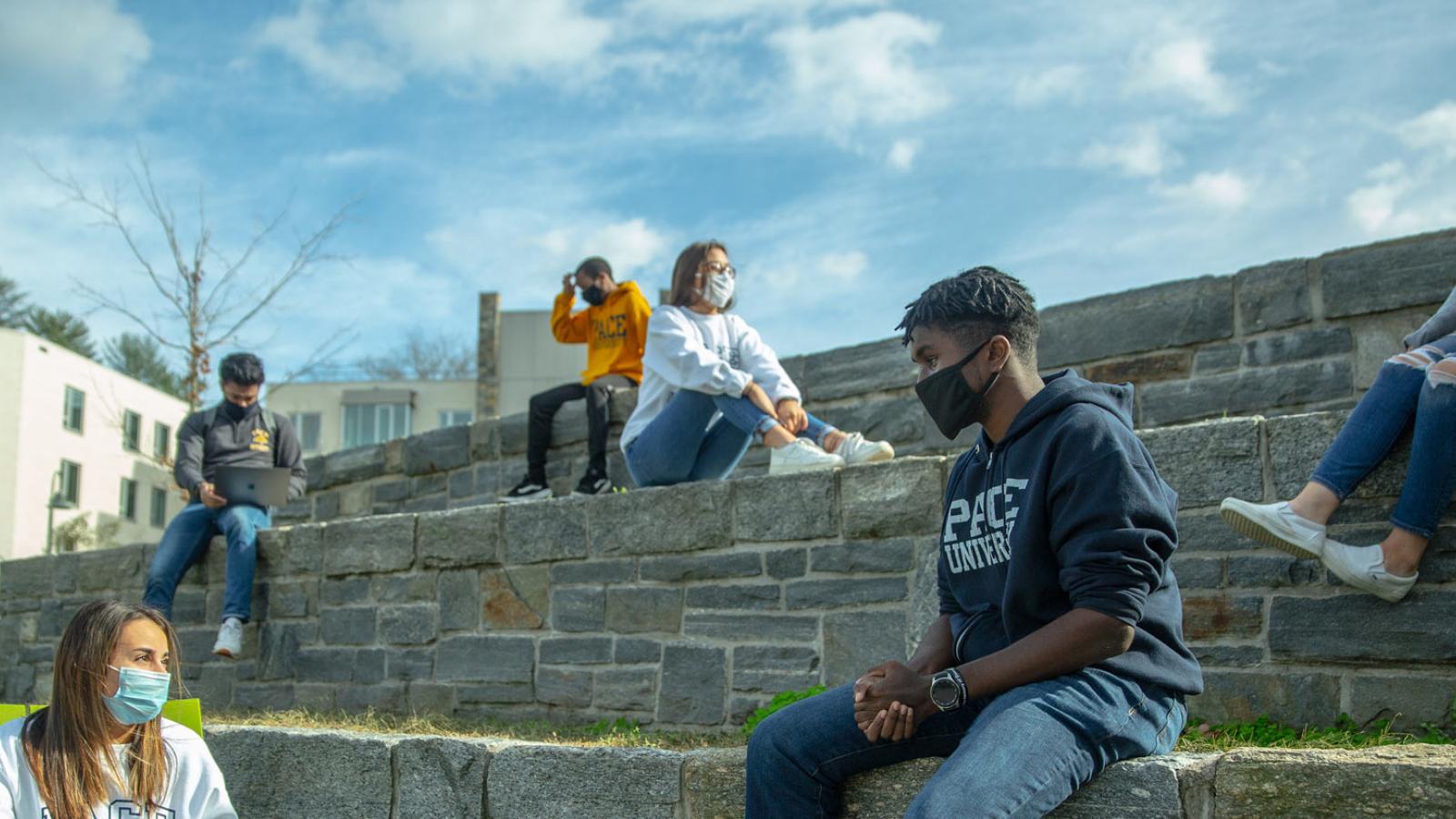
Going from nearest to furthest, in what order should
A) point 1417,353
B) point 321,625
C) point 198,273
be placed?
point 1417,353
point 321,625
point 198,273

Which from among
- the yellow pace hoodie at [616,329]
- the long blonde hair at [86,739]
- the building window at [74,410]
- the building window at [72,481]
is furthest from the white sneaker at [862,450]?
the building window at [72,481]

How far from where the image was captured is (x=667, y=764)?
12.5ft

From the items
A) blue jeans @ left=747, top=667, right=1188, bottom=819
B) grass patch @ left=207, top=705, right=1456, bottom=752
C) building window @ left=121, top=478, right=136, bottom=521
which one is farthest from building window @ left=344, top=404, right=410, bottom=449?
blue jeans @ left=747, top=667, right=1188, bottom=819

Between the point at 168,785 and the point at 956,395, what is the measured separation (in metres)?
2.30

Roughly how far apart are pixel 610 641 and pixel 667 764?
192cm

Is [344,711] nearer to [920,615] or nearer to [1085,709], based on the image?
[920,615]

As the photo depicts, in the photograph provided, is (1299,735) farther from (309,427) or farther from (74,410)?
(309,427)

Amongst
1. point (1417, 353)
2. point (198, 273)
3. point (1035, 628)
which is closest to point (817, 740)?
point (1035, 628)

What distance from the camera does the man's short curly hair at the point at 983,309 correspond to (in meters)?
2.99

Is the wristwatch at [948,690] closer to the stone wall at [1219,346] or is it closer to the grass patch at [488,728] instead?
the grass patch at [488,728]

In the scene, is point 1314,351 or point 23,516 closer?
point 1314,351

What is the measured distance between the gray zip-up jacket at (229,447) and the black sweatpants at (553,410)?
1717 millimetres

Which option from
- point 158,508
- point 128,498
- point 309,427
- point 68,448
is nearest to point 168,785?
point 68,448

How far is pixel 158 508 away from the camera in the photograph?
41000mm
